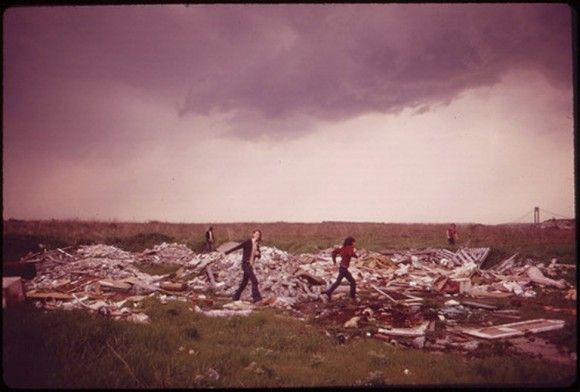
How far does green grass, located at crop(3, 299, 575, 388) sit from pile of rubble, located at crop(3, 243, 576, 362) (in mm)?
1740

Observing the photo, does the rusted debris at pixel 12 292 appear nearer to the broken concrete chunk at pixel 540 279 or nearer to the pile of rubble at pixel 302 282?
the pile of rubble at pixel 302 282

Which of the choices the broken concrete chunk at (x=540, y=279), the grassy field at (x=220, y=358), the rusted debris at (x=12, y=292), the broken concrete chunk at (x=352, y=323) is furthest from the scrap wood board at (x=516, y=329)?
the rusted debris at (x=12, y=292)

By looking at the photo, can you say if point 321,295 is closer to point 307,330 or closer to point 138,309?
point 307,330

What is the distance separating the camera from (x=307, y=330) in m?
9.27

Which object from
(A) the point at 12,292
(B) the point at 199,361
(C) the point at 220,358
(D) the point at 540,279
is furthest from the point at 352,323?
(D) the point at 540,279

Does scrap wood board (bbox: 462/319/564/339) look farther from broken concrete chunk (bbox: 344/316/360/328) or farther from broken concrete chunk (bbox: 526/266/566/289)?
broken concrete chunk (bbox: 526/266/566/289)

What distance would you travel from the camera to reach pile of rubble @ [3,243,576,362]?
10.8 meters

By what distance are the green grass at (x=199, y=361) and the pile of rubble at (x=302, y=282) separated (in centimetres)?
174

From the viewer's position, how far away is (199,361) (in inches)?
268

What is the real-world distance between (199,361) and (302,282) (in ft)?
27.0

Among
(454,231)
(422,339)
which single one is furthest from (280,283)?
(454,231)

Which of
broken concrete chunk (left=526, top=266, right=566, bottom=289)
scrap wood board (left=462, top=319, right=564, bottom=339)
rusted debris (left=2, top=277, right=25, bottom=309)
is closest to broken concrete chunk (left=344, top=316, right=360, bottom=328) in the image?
scrap wood board (left=462, top=319, right=564, bottom=339)

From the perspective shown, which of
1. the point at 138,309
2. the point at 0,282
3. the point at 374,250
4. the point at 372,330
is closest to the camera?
the point at 0,282

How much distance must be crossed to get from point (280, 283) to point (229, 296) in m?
1.77
